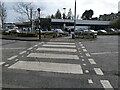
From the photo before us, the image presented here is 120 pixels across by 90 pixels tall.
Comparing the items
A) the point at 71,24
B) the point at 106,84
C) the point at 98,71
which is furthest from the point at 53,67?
the point at 71,24

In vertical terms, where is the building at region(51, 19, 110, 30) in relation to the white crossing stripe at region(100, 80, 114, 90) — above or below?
above

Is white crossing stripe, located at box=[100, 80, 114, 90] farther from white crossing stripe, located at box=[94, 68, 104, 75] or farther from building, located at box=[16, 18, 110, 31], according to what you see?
building, located at box=[16, 18, 110, 31]

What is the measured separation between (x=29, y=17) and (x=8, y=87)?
27.7 m

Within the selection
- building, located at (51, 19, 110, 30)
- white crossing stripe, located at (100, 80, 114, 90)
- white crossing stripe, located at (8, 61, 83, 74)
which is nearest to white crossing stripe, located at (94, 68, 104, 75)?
white crossing stripe, located at (8, 61, 83, 74)

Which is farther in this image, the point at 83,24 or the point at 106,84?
the point at 83,24

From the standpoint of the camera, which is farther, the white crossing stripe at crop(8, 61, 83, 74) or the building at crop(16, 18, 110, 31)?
the building at crop(16, 18, 110, 31)

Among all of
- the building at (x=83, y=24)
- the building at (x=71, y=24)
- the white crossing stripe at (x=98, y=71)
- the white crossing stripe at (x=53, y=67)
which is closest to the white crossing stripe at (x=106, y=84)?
the white crossing stripe at (x=98, y=71)

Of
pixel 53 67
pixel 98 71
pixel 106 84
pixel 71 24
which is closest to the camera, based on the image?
pixel 106 84

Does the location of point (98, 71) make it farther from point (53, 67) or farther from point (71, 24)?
point (71, 24)

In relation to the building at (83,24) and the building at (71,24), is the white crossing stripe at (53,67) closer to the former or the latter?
the building at (71,24)

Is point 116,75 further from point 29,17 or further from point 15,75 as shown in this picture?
point 29,17

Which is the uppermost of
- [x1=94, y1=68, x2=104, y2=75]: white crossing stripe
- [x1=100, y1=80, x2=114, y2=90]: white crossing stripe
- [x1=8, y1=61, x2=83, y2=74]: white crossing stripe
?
[x1=8, y1=61, x2=83, y2=74]: white crossing stripe

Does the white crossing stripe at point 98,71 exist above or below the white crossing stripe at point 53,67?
below

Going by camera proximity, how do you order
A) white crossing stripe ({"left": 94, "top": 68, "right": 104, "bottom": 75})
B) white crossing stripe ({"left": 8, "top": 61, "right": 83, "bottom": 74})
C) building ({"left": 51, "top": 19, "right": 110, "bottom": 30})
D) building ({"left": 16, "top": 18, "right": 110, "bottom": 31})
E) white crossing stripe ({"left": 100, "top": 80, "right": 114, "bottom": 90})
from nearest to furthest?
1. white crossing stripe ({"left": 100, "top": 80, "right": 114, "bottom": 90})
2. white crossing stripe ({"left": 94, "top": 68, "right": 104, "bottom": 75})
3. white crossing stripe ({"left": 8, "top": 61, "right": 83, "bottom": 74})
4. building ({"left": 16, "top": 18, "right": 110, "bottom": 31})
5. building ({"left": 51, "top": 19, "right": 110, "bottom": 30})
